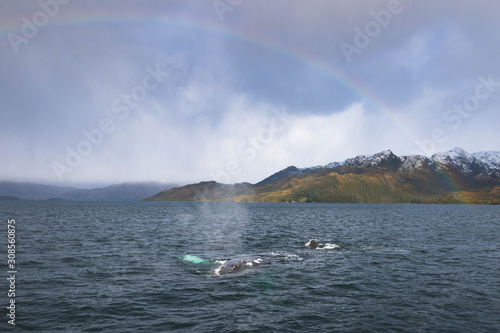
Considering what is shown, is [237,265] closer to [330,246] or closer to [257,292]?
[257,292]

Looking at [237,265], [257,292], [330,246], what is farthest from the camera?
[330,246]

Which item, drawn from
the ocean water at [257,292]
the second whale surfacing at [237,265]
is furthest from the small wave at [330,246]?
the second whale surfacing at [237,265]

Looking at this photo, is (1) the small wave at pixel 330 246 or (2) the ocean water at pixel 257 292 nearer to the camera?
(2) the ocean water at pixel 257 292

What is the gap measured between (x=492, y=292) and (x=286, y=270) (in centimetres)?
1954

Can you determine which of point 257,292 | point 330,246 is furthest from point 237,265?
point 330,246

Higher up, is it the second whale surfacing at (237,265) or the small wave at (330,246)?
the second whale surfacing at (237,265)

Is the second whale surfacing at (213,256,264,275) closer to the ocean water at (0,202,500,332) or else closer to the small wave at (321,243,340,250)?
the ocean water at (0,202,500,332)

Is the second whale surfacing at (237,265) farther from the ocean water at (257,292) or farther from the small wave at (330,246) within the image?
the small wave at (330,246)

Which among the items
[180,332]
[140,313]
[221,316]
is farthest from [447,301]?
[140,313]

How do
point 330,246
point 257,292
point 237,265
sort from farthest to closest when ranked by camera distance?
point 330,246, point 237,265, point 257,292

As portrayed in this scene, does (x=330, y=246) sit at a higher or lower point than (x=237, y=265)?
lower

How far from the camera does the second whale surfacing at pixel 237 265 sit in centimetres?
3169

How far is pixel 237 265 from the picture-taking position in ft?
109

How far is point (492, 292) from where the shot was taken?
83.3 feet
